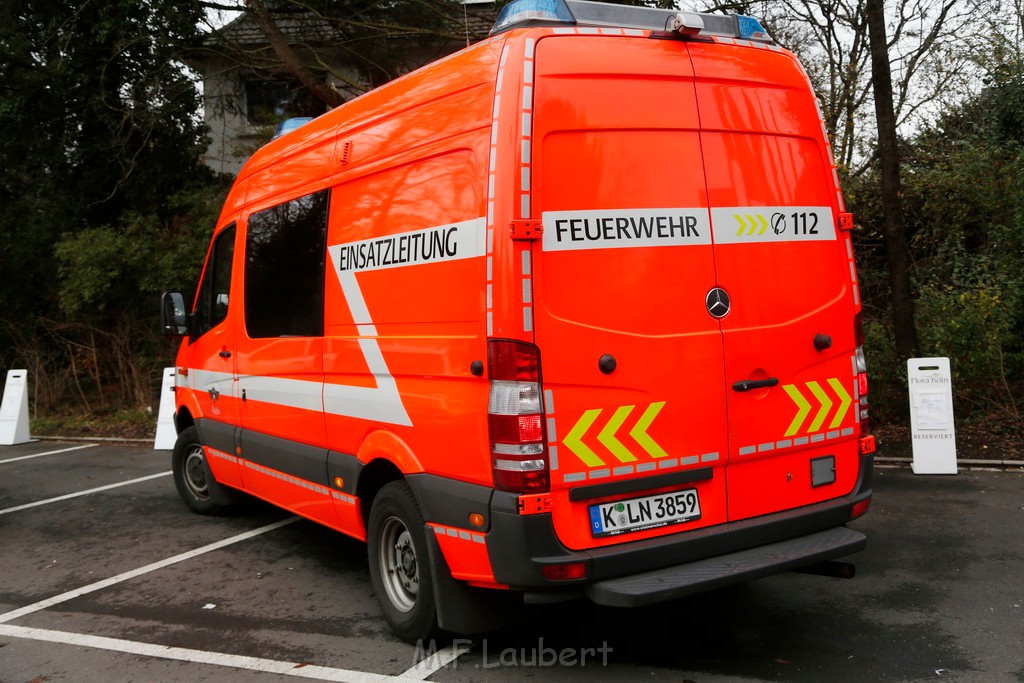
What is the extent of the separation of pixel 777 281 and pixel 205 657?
10.9 feet

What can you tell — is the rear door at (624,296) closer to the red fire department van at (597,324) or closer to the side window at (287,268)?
the red fire department van at (597,324)

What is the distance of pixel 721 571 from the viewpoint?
373 centimetres

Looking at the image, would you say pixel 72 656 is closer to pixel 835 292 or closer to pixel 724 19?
pixel 835 292

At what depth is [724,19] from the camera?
4379mm

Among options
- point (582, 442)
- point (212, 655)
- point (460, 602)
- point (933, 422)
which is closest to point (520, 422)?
point (582, 442)

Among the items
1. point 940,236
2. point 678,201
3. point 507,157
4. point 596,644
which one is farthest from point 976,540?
point 940,236

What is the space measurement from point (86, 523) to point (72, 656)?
10.8 ft

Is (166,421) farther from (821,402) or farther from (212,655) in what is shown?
(821,402)

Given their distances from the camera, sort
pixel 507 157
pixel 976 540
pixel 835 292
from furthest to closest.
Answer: pixel 976 540
pixel 835 292
pixel 507 157

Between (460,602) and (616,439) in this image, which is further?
(460,602)

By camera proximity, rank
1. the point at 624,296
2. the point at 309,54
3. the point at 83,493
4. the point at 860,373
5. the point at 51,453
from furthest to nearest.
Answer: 1. the point at 309,54
2. the point at 51,453
3. the point at 83,493
4. the point at 860,373
5. the point at 624,296

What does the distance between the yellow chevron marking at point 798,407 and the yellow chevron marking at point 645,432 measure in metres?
0.68

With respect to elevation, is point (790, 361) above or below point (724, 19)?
below

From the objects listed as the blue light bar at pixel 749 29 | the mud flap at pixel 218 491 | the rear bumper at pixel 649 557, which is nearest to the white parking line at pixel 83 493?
the mud flap at pixel 218 491
